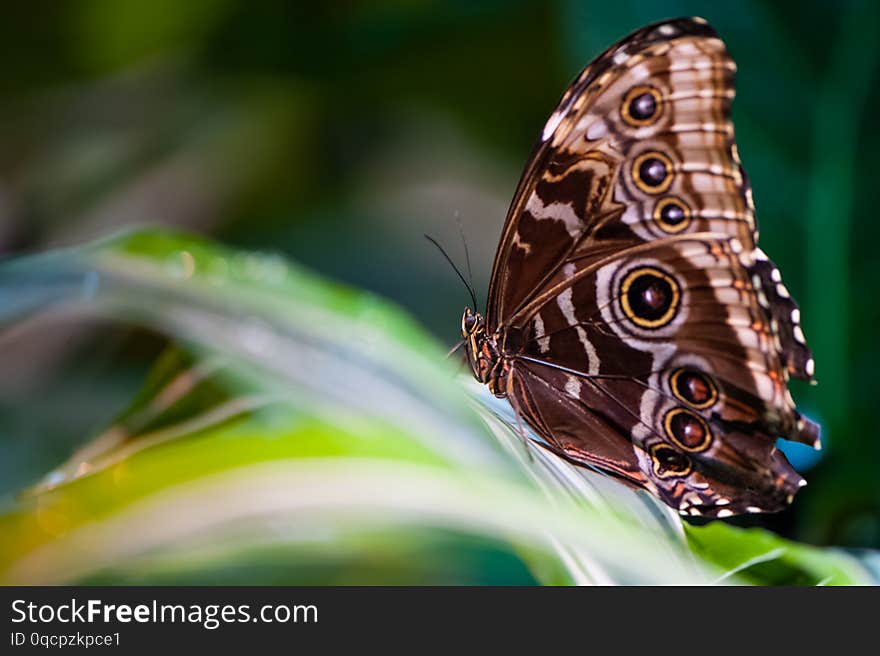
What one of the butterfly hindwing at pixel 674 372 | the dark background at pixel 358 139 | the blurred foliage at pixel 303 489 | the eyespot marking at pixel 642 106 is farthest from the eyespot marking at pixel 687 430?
the dark background at pixel 358 139

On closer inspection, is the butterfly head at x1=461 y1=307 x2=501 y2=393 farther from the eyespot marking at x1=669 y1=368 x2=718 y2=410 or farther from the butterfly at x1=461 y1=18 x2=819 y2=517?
the eyespot marking at x1=669 y1=368 x2=718 y2=410

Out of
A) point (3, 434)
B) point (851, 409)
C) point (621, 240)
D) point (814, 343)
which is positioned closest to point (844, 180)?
point (814, 343)

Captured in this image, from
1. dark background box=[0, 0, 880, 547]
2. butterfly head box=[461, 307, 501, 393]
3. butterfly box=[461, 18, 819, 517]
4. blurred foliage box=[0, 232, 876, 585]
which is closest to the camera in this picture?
blurred foliage box=[0, 232, 876, 585]

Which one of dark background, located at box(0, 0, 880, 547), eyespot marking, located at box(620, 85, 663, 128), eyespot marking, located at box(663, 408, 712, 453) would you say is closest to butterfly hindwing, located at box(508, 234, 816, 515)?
eyespot marking, located at box(663, 408, 712, 453)

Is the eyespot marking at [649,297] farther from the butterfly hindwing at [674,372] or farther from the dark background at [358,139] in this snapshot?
the dark background at [358,139]
